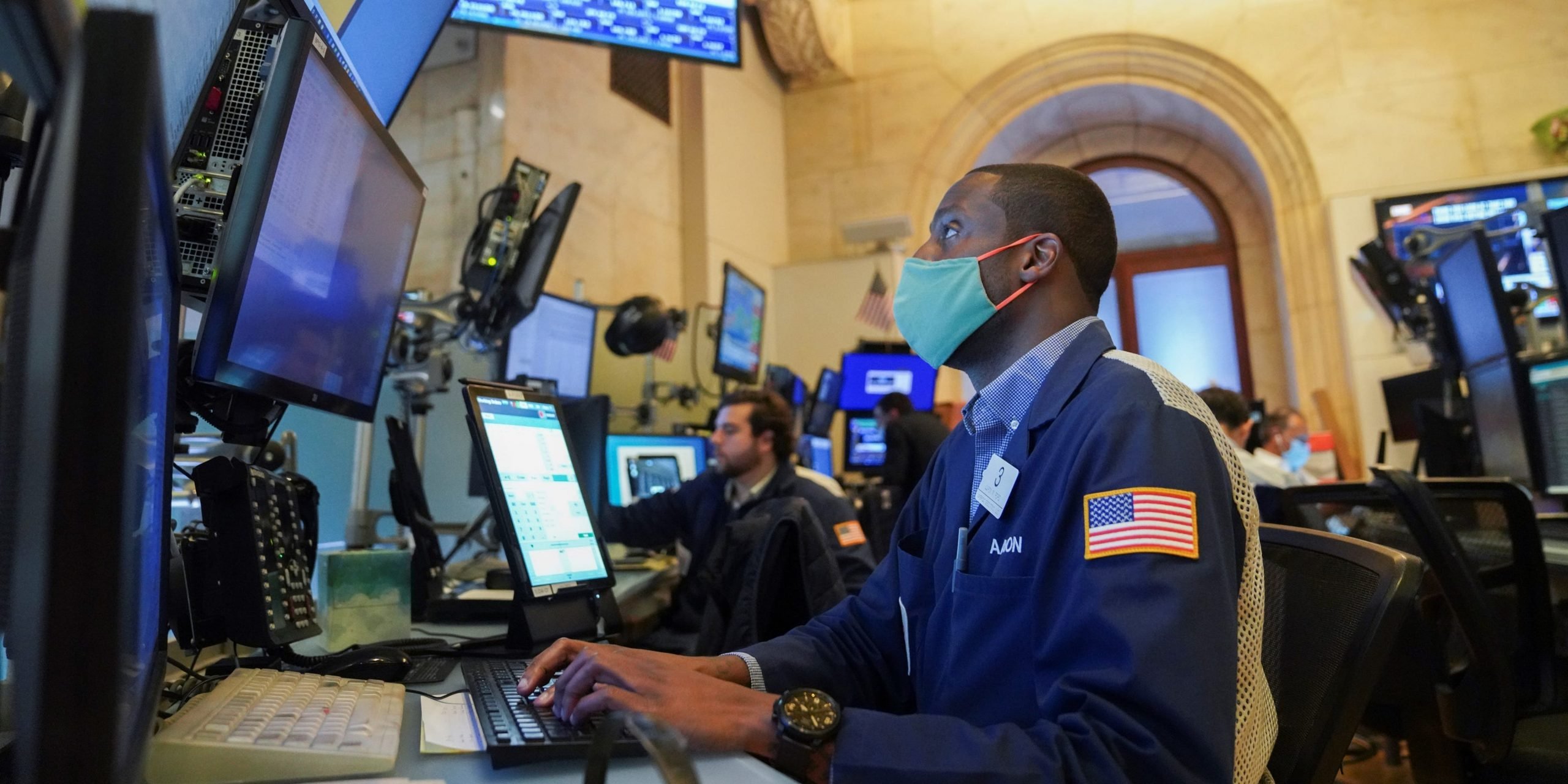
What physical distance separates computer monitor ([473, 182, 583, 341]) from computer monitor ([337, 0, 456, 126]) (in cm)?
82

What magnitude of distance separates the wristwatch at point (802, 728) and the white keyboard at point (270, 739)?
31cm

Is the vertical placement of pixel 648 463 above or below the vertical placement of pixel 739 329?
below

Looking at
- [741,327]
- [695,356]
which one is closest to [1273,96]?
[741,327]

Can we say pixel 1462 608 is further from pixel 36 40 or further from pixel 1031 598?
pixel 36 40

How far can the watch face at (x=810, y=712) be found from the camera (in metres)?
0.77

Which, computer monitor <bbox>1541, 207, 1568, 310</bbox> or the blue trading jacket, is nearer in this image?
the blue trading jacket

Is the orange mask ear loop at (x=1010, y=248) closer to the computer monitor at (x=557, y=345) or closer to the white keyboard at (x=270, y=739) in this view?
the white keyboard at (x=270, y=739)

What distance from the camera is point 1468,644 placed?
1.59 m

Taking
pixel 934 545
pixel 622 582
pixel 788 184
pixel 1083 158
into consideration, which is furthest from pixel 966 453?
pixel 1083 158

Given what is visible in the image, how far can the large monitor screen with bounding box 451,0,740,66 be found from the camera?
3.92 metres

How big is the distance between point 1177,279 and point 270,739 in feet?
27.4

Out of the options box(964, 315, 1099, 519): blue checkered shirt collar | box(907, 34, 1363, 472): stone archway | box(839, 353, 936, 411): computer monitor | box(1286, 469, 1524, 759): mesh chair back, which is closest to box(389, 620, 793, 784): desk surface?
box(964, 315, 1099, 519): blue checkered shirt collar

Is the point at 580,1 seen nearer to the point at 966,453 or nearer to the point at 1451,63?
the point at 966,453

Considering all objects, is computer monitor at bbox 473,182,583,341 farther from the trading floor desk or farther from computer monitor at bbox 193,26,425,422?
the trading floor desk
